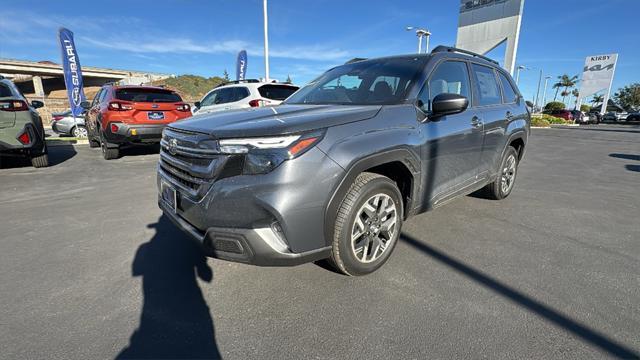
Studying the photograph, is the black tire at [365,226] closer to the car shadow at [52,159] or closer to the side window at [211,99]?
the side window at [211,99]

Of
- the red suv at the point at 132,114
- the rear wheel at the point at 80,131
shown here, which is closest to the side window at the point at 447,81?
the red suv at the point at 132,114

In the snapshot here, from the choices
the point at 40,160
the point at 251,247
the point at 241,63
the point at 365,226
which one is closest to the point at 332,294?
the point at 365,226

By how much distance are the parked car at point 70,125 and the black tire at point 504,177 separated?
14494mm

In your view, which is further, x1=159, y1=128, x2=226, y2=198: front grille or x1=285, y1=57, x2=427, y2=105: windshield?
x1=285, y1=57, x2=427, y2=105: windshield

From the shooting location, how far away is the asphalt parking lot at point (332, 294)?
185 cm

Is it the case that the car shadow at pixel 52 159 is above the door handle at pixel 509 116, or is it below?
below

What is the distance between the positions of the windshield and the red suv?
15.5ft

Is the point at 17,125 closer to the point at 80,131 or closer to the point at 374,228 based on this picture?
the point at 374,228

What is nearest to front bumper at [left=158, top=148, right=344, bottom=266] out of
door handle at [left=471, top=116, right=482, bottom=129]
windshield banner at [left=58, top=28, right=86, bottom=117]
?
door handle at [left=471, top=116, right=482, bottom=129]

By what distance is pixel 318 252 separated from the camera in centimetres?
211

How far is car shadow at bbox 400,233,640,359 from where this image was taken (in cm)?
180

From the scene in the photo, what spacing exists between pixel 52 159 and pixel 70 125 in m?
7.17

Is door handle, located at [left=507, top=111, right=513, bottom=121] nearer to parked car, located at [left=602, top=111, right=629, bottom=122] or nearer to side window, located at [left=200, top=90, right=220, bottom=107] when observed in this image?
side window, located at [left=200, top=90, right=220, bottom=107]

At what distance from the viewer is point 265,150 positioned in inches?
76.0
